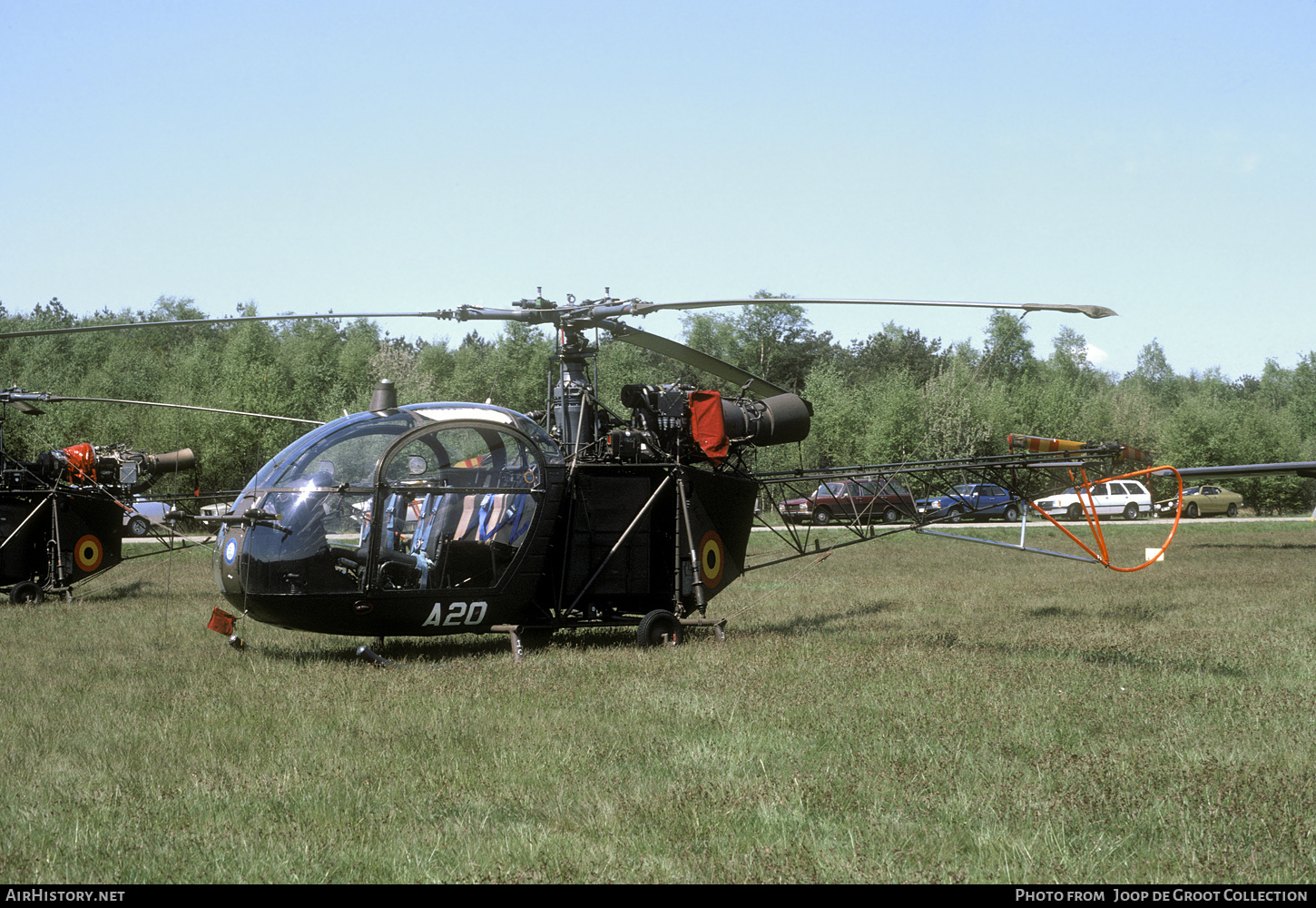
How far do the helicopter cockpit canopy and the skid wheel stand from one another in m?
1.54

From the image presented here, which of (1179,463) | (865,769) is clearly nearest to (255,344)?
(1179,463)

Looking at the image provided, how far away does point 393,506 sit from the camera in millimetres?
9281

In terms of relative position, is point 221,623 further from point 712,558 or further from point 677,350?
point 677,350

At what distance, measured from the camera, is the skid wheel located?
10.5 metres

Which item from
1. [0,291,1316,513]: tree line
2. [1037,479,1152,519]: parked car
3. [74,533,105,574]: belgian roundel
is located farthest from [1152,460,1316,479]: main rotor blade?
[1037,479,1152,519]: parked car

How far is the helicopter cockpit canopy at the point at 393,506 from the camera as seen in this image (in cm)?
906

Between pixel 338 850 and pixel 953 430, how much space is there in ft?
155

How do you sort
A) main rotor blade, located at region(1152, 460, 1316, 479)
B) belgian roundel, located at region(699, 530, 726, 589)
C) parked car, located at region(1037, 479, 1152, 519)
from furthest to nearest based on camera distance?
parked car, located at region(1037, 479, 1152, 519), main rotor blade, located at region(1152, 460, 1316, 479), belgian roundel, located at region(699, 530, 726, 589)

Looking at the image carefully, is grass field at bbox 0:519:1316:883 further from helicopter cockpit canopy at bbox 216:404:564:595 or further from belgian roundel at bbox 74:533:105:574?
belgian roundel at bbox 74:533:105:574

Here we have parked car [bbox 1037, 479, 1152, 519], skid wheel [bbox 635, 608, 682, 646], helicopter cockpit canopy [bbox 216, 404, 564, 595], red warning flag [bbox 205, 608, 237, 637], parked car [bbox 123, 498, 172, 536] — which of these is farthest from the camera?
parked car [bbox 1037, 479, 1152, 519]

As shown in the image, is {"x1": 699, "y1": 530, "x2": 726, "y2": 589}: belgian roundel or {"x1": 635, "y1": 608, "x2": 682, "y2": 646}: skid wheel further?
{"x1": 699, "y1": 530, "x2": 726, "y2": 589}: belgian roundel

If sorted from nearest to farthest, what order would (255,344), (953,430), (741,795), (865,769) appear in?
(741,795) → (865,769) → (953,430) → (255,344)

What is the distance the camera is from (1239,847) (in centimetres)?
461
